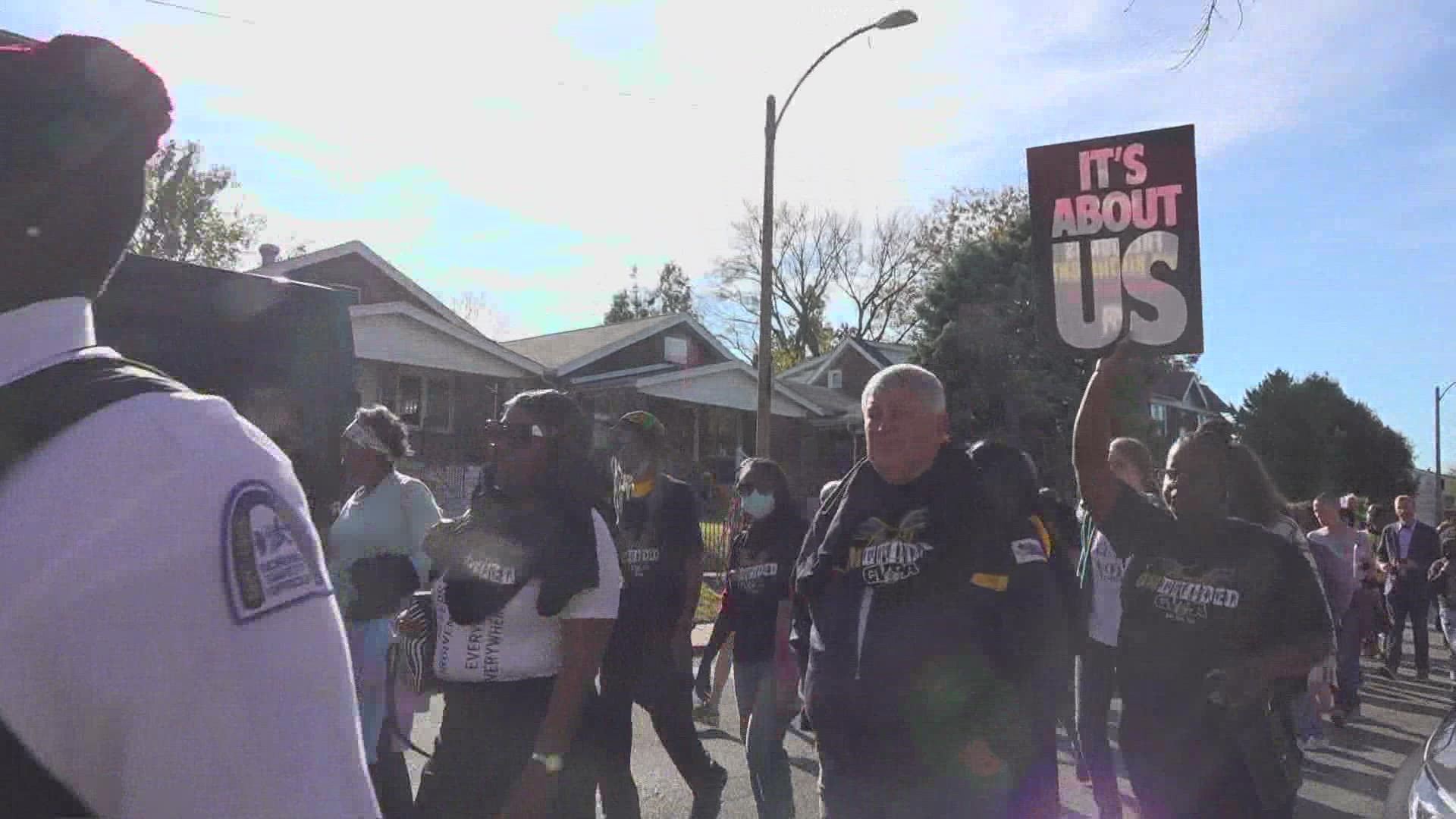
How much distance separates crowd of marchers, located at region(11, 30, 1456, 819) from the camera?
2.81 ft

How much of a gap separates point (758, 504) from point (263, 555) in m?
5.28

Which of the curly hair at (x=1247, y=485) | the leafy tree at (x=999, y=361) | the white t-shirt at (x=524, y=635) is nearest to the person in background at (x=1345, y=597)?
the curly hair at (x=1247, y=485)

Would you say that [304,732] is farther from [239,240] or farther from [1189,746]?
[239,240]

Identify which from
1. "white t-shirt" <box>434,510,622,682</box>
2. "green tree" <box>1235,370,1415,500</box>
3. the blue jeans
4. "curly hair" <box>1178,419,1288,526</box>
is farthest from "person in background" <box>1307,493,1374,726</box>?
"green tree" <box>1235,370,1415,500</box>

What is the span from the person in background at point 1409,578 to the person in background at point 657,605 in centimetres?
966

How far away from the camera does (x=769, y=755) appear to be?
5.23m

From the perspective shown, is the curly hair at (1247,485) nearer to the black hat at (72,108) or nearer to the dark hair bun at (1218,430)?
the dark hair bun at (1218,430)

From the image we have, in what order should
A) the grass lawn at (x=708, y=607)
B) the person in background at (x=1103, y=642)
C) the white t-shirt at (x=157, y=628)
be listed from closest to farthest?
the white t-shirt at (x=157, y=628) → the person in background at (x=1103, y=642) → the grass lawn at (x=708, y=607)

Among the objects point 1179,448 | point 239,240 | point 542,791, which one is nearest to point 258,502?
point 542,791

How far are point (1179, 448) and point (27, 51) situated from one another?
12.4ft

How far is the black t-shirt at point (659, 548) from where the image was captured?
5.18 metres

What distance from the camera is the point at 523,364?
26578 mm

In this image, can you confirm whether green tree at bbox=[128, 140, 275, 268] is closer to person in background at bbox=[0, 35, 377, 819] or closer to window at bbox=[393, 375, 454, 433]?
window at bbox=[393, 375, 454, 433]

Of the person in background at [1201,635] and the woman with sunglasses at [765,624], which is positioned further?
the woman with sunglasses at [765,624]
